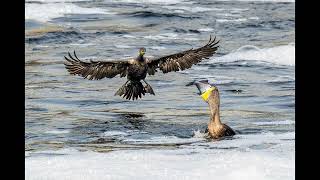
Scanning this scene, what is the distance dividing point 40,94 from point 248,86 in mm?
2483

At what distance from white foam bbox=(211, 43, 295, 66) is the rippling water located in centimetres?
2

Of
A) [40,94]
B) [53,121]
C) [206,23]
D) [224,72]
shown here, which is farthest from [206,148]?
[206,23]

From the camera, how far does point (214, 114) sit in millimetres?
8500

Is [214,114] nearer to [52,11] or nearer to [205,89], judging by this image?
[205,89]

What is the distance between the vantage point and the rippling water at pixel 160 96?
711 centimetres

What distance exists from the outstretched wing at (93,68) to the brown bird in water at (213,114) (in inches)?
70.7

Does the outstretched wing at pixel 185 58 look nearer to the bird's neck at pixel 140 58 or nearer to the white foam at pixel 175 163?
the bird's neck at pixel 140 58

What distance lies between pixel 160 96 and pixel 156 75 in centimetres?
117

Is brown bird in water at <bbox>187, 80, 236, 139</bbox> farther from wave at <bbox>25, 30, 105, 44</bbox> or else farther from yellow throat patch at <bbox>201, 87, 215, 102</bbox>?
wave at <bbox>25, 30, 105, 44</bbox>

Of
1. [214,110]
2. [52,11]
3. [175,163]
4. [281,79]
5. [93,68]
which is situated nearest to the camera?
[175,163]

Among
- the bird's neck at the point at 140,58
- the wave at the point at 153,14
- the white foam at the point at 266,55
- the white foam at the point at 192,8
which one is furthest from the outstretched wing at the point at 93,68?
the white foam at the point at 192,8

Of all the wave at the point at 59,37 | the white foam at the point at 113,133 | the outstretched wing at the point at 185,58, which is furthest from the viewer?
the wave at the point at 59,37

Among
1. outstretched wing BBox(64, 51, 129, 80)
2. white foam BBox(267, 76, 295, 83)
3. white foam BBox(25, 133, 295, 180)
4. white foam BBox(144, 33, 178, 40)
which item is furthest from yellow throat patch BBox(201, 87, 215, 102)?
white foam BBox(144, 33, 178, 40)

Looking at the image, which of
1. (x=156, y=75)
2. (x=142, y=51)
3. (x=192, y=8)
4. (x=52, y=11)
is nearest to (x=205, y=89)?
(x=142, y=51)
